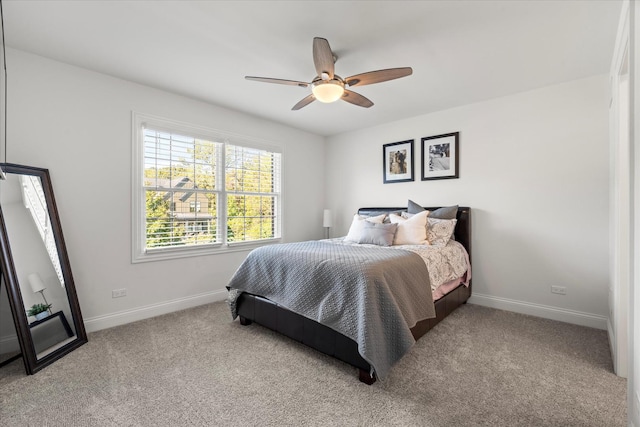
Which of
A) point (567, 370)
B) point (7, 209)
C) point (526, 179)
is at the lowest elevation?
point (567, 370)

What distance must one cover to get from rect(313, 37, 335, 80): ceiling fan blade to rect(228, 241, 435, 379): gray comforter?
1.44 m

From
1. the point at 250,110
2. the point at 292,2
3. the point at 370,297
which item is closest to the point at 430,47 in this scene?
the point at 292,2

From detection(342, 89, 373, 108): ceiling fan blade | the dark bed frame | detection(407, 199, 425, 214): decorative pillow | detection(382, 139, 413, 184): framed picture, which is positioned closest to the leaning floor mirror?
the dark bed frame

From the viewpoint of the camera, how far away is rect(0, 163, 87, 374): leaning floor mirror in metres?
2.07

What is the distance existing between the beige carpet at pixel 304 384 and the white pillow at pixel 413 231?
3.27ft

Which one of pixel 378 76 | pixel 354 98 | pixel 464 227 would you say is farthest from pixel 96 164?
pixel 464 227

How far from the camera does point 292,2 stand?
1829mm

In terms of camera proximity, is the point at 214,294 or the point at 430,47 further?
the point at 214,294

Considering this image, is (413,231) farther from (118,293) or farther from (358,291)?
(118,293)

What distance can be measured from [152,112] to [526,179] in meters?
4.24

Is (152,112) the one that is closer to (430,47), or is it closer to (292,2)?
(292,2)

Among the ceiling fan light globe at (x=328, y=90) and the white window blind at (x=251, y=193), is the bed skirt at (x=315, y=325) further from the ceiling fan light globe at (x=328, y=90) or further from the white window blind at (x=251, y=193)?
the ceiling fan light globe at (x=328, y=90)

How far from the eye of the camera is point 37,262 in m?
2.30

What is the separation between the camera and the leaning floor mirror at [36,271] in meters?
2.07
